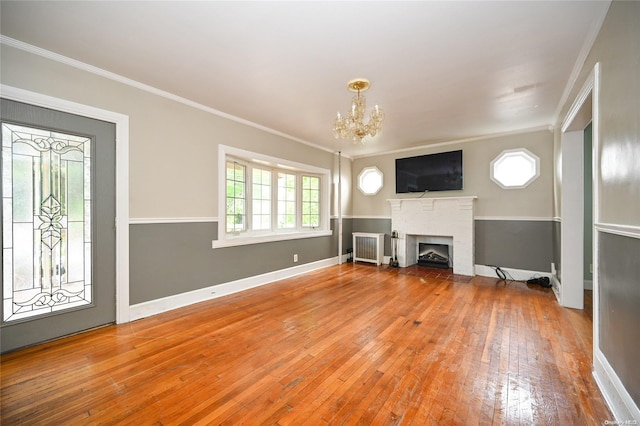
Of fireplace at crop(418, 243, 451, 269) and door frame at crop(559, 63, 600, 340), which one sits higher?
door frame at crop(559, 63, 600, 340)

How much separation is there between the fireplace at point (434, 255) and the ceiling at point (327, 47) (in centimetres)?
288

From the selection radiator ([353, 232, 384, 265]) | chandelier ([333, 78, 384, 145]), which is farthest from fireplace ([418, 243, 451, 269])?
chandelier ([333, 78, 384, 145])

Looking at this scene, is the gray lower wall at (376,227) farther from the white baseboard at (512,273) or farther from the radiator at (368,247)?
the white baseboard at (512,273)

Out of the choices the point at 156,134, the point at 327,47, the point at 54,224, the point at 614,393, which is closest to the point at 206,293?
the point at 54,224

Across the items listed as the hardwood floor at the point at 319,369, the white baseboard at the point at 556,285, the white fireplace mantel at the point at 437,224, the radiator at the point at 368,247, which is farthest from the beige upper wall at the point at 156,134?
the white baseboard at the point at 556,285

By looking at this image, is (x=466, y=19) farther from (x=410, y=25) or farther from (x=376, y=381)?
(x=376, y=381)

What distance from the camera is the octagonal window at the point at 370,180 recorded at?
19.5ft

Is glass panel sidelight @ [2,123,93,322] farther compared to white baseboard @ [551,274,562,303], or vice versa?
white baseboard @ [551,274,562,303]

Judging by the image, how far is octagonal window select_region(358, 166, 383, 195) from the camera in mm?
5955

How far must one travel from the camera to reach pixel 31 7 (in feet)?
5.81

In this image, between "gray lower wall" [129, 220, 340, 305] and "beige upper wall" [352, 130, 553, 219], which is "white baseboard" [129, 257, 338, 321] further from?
"beige upper wall" [352, 130, 553, 219]

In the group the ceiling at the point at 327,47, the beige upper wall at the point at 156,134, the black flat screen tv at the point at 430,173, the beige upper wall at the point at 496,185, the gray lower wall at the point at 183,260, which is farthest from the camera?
the black flat screen tv at the point at 430,173

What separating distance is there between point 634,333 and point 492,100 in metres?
2.79

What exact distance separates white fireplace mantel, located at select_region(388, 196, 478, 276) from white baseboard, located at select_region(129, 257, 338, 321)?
2140 mm
